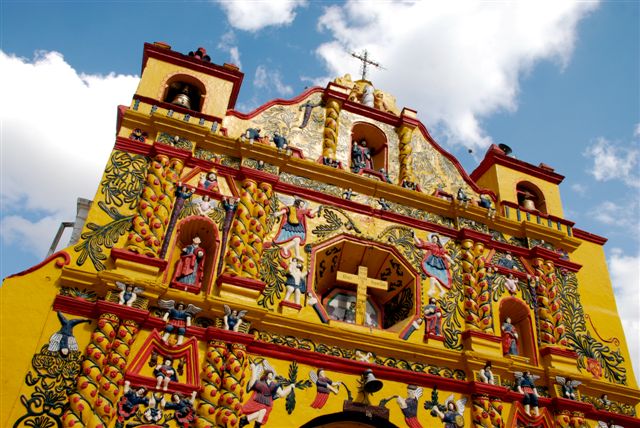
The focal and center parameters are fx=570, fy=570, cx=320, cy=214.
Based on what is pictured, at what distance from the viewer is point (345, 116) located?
39.3 ft

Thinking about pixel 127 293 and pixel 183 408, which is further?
pixel 127 293

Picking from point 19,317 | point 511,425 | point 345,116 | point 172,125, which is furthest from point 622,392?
point 19,317

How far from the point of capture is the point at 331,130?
1126 cm

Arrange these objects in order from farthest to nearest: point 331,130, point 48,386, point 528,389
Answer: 1. point 331,130
2. point 528,389
3. point 48,386

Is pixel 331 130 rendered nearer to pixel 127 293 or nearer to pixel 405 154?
pixel 405 154

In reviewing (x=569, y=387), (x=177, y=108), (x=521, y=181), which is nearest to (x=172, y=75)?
(x=177, y=108)

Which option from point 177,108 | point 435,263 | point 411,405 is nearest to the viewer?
point 411,405

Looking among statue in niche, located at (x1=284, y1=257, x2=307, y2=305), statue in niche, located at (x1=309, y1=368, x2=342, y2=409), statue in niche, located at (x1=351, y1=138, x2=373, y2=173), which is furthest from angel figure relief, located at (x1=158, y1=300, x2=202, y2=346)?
statue in niche, located at (x1=351, y1=138, x2=373, y2=173)

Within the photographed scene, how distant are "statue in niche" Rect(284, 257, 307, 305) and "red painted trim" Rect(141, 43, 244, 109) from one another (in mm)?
3600

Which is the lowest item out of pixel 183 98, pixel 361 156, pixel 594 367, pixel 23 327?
pixel 23 327

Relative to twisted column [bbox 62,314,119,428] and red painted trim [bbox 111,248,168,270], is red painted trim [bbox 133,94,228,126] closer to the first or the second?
red painted trim [bbox 111,248,168,270]

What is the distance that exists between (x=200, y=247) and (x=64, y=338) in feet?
8.24

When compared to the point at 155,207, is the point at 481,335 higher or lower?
lower

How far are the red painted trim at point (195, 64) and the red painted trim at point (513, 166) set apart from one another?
18.9 ft
